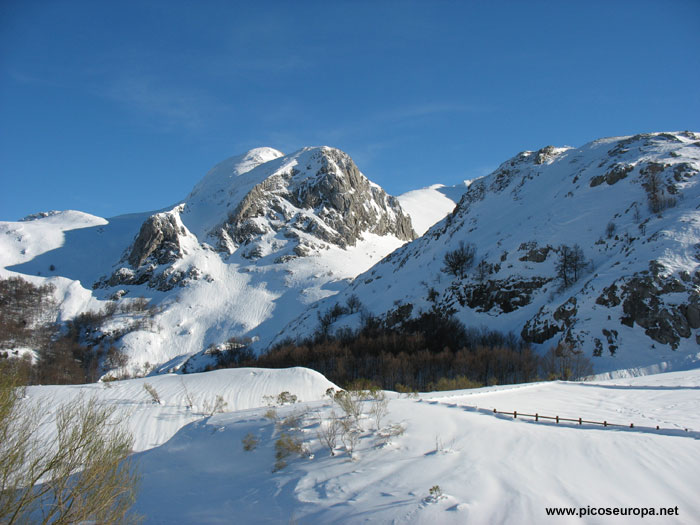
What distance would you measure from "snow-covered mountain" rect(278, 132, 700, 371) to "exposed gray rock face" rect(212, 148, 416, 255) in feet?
178

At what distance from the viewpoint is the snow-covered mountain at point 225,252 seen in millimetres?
103000

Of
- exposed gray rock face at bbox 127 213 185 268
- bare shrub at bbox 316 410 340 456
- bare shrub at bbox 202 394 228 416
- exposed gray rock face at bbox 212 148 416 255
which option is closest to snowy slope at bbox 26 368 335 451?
bare shrub at bbox 202 394 228 416

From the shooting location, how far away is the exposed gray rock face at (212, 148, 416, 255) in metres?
139

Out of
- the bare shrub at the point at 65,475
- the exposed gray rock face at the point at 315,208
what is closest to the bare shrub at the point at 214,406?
the bare shrub at the point at 65,475

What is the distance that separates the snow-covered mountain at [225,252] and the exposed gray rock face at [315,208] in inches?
15.7

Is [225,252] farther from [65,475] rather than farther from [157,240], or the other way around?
[65,475]

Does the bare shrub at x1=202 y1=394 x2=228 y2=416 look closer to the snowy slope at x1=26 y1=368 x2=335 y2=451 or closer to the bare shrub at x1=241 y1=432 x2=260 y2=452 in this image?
the snowy slope at x1=26 y1=368 x2=335 y2=451

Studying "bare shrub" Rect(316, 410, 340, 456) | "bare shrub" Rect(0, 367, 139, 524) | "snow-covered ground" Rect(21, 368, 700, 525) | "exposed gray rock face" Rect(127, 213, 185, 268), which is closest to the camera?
"bare shrub" Rect(0, 367, 139, 524)

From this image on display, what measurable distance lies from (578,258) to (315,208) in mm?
105302

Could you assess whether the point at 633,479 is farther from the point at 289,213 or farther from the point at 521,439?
the point at 289,213

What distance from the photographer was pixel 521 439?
1412 cm

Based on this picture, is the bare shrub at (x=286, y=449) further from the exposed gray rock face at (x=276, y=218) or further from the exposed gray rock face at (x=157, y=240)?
the exposed gray rock face at (x=157, y=240)

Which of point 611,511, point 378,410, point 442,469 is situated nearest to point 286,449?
point 378,410

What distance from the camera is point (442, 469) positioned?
12148 millimetres
